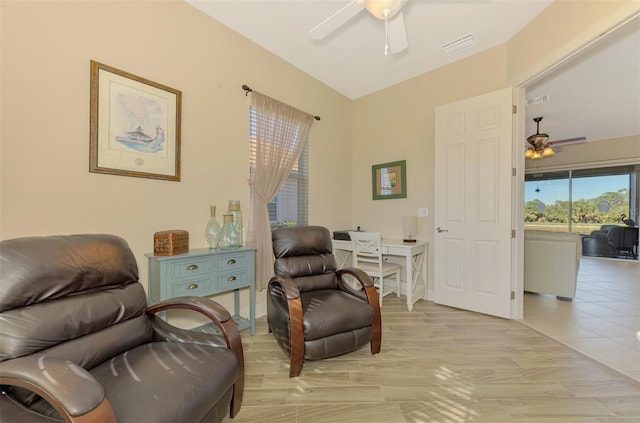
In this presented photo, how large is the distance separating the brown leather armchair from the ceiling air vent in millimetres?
2475

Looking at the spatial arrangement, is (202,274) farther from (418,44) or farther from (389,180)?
(418,44)

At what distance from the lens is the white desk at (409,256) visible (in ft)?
10.2

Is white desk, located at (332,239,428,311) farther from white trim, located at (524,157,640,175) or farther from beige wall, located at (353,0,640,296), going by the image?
white trim, located at (524,157,640,175)

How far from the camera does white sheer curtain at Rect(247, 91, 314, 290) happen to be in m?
2.84

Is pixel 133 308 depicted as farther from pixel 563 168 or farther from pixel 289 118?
pixel 563 168

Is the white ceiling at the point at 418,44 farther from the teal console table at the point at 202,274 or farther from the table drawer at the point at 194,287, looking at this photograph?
the table drawer at the point at 194,287

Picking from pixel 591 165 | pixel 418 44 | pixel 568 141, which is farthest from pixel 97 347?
pixel 591 165

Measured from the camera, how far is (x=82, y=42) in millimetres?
1818

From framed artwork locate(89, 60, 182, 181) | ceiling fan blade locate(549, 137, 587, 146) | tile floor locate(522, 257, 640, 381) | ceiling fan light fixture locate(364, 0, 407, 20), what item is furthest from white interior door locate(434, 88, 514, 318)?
ceiling fan blade locate(549, 137, 587, 146)

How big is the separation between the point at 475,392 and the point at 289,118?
3.01 metres

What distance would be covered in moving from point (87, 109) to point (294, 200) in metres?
2.12

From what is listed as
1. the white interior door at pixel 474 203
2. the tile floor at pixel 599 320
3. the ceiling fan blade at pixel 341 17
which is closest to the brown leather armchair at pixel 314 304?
the white interior door at pixel 474 203

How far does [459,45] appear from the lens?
2932mm

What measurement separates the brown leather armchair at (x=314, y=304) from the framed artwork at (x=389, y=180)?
158 centimetres
